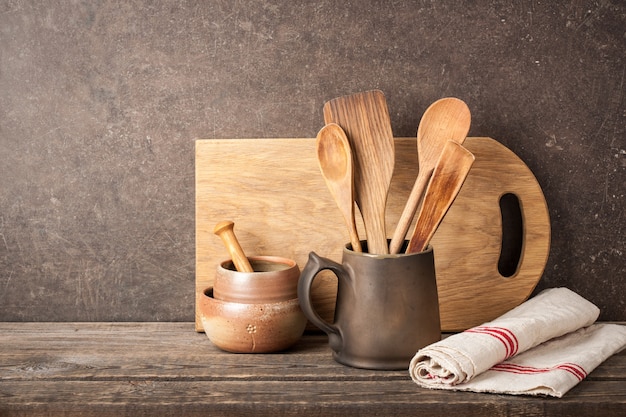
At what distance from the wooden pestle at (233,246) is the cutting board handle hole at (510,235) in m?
0.41

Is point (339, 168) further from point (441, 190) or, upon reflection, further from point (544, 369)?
point (544, 369)

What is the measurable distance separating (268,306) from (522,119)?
0.51 m

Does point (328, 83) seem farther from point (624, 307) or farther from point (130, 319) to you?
point (624, 307)

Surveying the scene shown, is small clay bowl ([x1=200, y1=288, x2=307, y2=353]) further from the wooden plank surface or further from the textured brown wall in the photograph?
the textured brown wall

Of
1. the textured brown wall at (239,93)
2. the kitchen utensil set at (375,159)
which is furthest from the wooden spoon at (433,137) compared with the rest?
the textured brown wall at (239,93)

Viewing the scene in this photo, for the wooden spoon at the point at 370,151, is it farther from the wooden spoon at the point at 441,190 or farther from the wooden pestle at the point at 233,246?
the wooden pestle at the point at 233,246

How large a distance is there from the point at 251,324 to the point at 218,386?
122mm

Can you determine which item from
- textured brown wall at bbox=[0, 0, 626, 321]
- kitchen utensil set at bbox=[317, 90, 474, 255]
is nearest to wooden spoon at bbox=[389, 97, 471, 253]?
kitchen utensil set at bbox=[317, 90, 474, 255]

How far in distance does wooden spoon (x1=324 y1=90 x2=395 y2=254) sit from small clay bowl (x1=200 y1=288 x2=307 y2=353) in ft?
0.49

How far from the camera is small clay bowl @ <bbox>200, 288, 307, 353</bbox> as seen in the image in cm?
99

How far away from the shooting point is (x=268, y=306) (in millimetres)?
993

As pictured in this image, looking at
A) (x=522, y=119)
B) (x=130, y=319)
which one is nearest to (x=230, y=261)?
(x=130, y=319)

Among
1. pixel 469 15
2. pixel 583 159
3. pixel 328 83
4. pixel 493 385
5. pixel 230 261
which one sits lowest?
pixel 493 385

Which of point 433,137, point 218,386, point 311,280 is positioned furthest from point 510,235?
point 218,386
